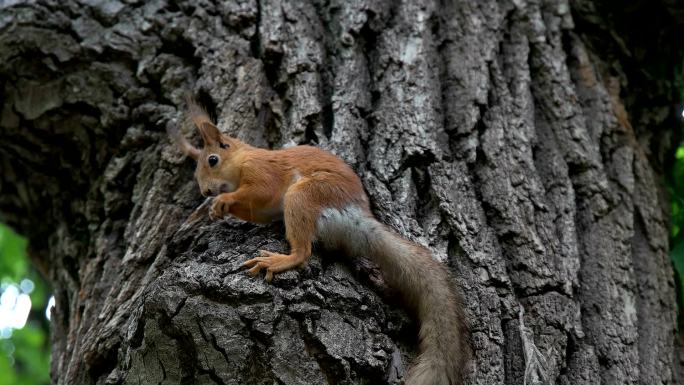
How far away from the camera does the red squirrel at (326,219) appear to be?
2.43m

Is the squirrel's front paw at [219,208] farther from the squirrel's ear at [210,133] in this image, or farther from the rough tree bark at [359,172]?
the squirrel's ear at [210,133]

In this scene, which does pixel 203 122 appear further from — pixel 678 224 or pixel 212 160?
pixel 678 224

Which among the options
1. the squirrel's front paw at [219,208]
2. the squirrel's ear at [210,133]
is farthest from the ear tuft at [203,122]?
the squirrel's front paw at [219,208]

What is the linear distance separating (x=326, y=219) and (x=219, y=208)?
1.30 ft

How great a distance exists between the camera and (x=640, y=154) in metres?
3.50

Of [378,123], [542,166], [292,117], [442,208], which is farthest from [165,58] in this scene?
[542,166]

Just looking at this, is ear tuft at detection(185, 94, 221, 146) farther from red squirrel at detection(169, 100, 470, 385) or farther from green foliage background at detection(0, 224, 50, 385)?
green foliage background at detection(0, 224, 50, 385)

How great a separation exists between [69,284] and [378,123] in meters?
1.75

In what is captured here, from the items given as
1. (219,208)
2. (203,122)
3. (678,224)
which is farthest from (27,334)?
(678,224)

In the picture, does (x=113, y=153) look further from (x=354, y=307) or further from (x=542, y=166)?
(x=542, y=166)

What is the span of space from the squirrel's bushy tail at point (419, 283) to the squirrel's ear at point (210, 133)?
0.66 m

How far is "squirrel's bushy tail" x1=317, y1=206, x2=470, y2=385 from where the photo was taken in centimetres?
237

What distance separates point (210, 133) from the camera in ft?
10.2

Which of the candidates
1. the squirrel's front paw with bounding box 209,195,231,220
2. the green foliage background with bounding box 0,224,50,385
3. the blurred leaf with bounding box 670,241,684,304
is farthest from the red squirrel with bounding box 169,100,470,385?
the green foliage background with bounding box 0,224,50,385
